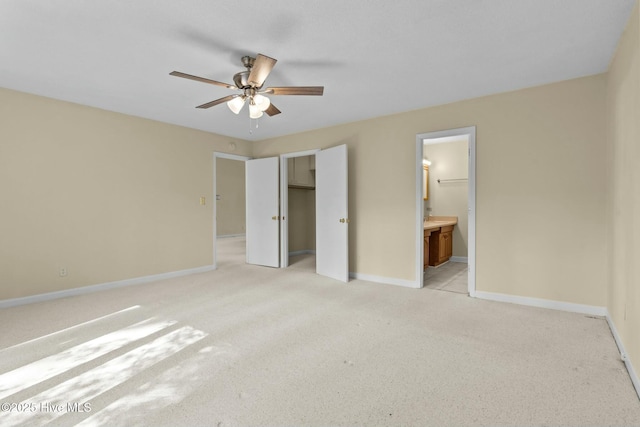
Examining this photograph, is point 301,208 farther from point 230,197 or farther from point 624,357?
point 624,357

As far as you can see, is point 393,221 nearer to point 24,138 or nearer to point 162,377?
point 162,377

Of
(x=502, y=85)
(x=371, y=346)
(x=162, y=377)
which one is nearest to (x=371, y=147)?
(x=502, y=85)

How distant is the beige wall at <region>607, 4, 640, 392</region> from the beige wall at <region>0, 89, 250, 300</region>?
5.13m

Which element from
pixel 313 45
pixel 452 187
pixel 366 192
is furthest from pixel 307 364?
pixel 452 187

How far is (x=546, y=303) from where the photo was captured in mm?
3340

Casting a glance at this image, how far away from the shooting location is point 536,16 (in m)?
2.14

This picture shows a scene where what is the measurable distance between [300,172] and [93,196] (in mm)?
3980

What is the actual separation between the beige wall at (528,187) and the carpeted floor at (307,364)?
0.42m

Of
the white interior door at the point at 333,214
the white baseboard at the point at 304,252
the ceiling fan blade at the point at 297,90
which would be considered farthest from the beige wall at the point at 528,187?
the white baseboard at the point at 304,252

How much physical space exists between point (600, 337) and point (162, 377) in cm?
337

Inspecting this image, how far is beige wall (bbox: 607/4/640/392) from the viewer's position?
6.43 ft

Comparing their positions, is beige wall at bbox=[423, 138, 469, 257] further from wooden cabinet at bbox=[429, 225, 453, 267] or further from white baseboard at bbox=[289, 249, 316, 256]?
white baseboard at bbox=[289, 249, 316, 256]

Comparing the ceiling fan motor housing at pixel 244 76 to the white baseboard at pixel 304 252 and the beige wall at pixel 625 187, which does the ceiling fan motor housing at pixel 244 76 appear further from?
the white baseboard at pixel 304 252

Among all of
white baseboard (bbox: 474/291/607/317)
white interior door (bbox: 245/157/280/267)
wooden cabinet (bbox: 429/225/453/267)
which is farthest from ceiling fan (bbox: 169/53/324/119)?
wooden cabinet (bbox: 429/225/453/267)
